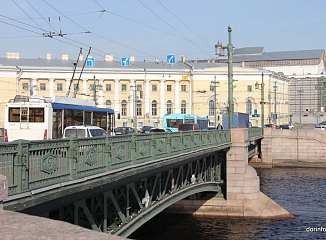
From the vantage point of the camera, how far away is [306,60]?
123 metres

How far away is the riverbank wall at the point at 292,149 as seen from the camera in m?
53.2

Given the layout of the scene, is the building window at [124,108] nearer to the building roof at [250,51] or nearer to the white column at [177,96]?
the white column at [177,96]

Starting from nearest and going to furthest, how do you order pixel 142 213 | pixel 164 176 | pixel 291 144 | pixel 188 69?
pixel 142 213, pixel 164 176, pixel 291 144, pixel 188 69

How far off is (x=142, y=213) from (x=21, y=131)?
31.5 ft

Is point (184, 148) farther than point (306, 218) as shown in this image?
No

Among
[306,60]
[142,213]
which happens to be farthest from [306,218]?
[306,60]

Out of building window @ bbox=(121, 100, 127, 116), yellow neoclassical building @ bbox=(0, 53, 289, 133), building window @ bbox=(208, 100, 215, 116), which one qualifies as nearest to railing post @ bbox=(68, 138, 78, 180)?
yellow neoclassical building @ bbox=(0, 53, 289, 133)

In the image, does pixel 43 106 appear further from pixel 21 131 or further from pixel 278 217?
pixel 278 217

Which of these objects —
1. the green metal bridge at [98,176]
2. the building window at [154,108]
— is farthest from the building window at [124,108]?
the green metal bridge at [98,176]

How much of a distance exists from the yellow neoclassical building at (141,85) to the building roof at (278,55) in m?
36.2

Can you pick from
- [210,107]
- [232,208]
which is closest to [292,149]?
[210,107]

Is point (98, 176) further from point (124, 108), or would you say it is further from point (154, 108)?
point (154, 108)

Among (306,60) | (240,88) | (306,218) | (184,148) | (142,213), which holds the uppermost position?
(306,60)

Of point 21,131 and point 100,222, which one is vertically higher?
point 21,131
